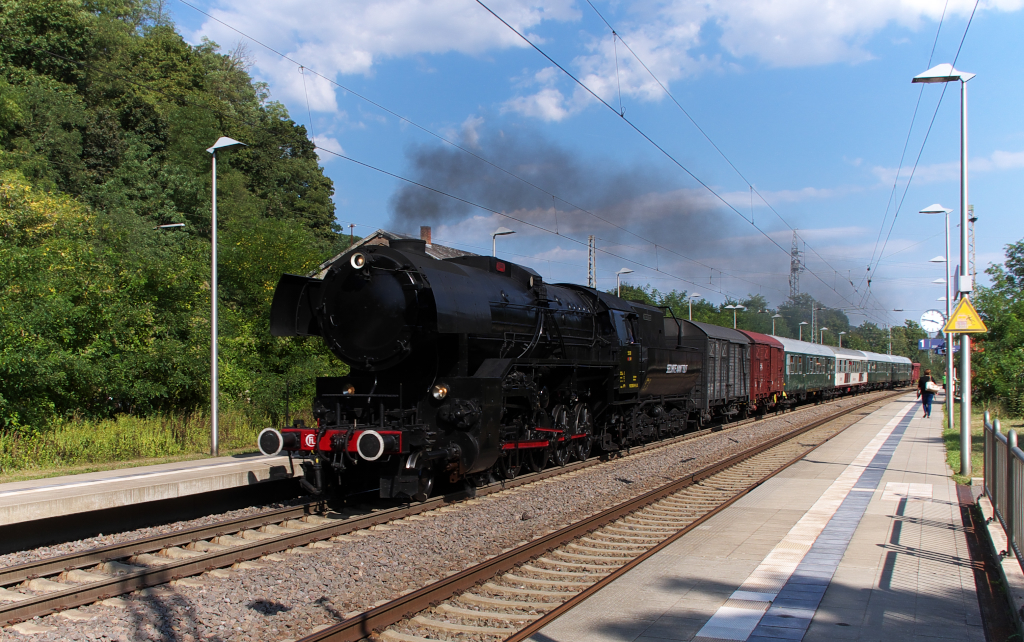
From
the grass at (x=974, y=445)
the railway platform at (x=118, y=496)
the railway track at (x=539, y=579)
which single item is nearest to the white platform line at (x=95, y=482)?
the railway platform at (x=118, y=496)

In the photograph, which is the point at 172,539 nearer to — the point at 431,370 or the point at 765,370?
the point at 431,370

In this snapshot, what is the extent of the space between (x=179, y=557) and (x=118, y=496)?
1564 mm

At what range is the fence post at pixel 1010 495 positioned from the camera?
589cm

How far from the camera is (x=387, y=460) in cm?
855

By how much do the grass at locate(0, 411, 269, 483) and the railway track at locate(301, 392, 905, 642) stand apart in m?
8.11

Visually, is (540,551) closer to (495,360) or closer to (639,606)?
(639,606)

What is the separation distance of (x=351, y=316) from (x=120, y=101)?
39336 millimetres

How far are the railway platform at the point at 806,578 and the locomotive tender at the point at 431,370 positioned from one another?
10.4 ft

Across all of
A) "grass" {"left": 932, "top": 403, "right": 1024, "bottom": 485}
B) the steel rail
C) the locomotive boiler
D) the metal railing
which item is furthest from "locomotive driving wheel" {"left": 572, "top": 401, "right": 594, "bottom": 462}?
the metal railing

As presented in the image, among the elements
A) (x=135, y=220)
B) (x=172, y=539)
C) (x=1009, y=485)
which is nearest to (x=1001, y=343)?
(x=1009, y=485)

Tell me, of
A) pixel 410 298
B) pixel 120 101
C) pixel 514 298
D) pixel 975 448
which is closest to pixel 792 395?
pixel 975 448

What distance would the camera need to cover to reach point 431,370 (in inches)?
373

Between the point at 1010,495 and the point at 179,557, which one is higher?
the point at 1010,495

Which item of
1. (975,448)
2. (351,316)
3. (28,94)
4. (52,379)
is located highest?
(28,94)
